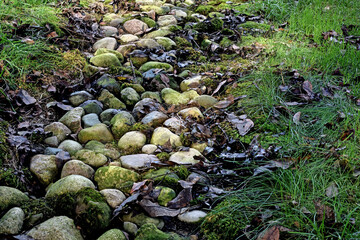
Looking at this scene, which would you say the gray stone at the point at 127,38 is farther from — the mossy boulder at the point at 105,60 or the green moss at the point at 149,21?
the mossy boulder at the point at 105,60

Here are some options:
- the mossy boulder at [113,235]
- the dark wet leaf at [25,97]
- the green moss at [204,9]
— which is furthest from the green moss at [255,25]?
the mossy boulder at [113,235]

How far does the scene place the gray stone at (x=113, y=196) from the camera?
6.02ft

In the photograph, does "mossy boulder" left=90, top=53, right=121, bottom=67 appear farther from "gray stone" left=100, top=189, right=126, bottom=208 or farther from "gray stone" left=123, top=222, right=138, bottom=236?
"gray stone" left=123, top=222, right=138, bottom=236

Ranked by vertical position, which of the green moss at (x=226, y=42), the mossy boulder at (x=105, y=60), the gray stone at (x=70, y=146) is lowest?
the gray stone at (x=70, y=146)

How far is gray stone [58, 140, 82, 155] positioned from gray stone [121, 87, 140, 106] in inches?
29.6

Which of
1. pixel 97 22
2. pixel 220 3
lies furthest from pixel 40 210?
pixel 220 3

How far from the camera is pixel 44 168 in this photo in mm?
2090

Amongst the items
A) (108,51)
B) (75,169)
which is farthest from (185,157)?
(108,51)

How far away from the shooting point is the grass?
5.23 ft

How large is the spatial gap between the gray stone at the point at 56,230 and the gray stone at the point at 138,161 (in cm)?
65

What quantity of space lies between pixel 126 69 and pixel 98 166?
145 cm

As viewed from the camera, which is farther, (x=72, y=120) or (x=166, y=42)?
(x=166, y=42)

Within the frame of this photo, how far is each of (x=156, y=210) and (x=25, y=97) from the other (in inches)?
64.3

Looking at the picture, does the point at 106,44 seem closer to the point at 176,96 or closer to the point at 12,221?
the point at 176,96
